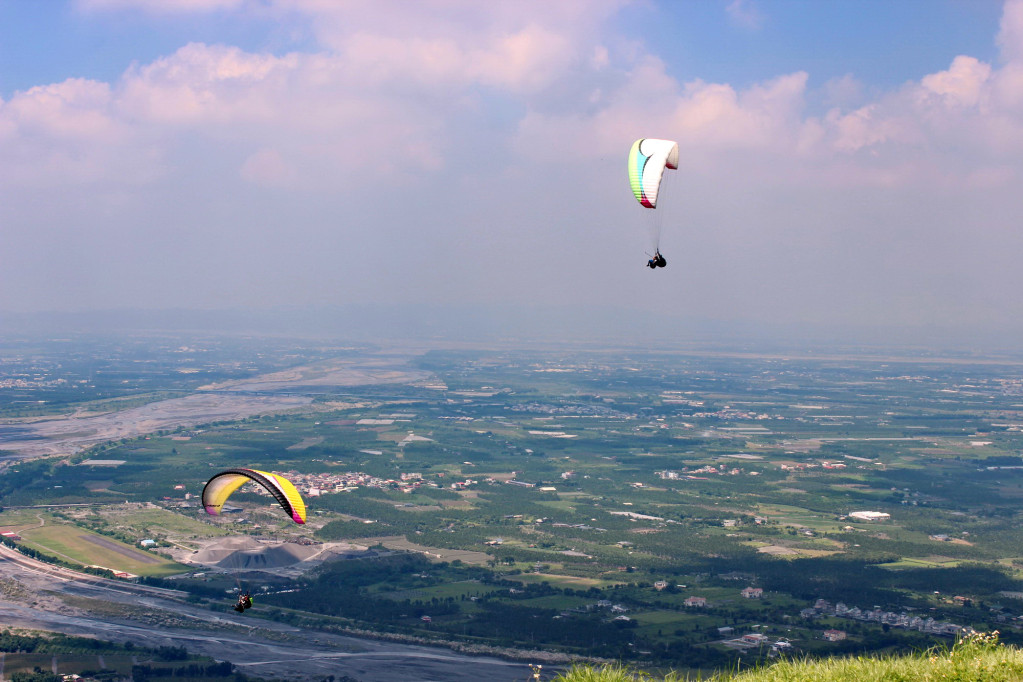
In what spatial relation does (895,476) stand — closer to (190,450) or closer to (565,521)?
(565,521)

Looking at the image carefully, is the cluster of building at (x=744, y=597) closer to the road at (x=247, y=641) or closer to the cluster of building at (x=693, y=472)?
the road at (x=247, y=641)

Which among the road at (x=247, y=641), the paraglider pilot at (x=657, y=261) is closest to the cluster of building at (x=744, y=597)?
the road at (x=247, y=641)

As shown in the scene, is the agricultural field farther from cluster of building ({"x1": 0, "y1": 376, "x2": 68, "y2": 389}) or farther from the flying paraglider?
cluster of building ({"x1": 0, "y1": 376, "x2": 68, "y2": 389})

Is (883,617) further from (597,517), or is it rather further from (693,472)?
(693,472)

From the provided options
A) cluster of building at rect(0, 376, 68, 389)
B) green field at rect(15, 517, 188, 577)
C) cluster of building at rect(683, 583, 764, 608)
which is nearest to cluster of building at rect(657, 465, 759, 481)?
cluster of building at rect(683, 583, 764, 608)

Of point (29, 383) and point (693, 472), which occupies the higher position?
point (29, 383)

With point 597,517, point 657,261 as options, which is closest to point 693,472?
point 597,517
